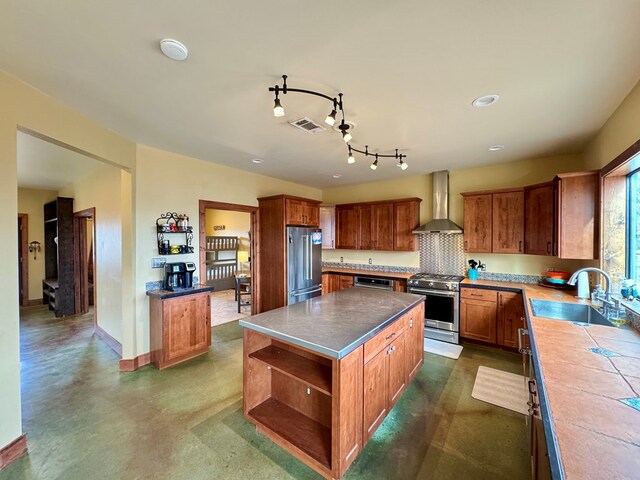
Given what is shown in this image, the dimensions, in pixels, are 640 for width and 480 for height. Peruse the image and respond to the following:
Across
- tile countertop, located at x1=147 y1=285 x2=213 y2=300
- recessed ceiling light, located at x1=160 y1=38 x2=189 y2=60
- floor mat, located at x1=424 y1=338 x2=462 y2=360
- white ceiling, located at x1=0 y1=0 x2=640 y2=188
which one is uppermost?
white ceiling, located at x1=0 y1=0 x2=640 y2=188

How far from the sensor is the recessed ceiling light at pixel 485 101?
6.91ft

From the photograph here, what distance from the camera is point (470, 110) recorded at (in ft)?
7.64

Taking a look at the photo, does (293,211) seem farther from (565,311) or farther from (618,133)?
(618,133)

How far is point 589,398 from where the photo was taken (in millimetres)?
1057

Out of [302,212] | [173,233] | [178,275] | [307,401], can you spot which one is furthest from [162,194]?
[307,401]

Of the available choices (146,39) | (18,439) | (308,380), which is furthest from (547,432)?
(18,439)

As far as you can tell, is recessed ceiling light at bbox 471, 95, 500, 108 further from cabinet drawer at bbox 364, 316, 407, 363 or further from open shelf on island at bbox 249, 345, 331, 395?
open shelf on island at bbox 249, 345, 331, 395

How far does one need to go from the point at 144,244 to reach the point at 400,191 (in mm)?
4298

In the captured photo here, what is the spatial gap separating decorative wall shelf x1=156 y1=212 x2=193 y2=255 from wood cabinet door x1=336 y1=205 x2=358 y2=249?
2898 millimetres

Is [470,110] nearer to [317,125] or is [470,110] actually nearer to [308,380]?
[317,125]

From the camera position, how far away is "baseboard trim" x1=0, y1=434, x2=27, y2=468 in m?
1.80

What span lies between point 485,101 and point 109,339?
18.1 feet

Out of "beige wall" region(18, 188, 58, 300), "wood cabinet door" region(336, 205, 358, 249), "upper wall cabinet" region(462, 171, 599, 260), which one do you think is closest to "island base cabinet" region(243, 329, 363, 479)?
"upper wall cabinet" region(462, 171, 599, 260)

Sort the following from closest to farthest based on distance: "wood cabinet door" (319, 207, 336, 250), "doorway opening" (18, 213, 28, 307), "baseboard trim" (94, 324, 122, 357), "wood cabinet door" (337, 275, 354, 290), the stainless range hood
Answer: "baseboard trim" (94, 324, 122, 357) < the stainless range hood < "wood cabinet door" (337, 275, 354, 290) < "wood cabinet door" (319, 207, 336, 250) < "doorway opening" (18, 213, 28, 307)
